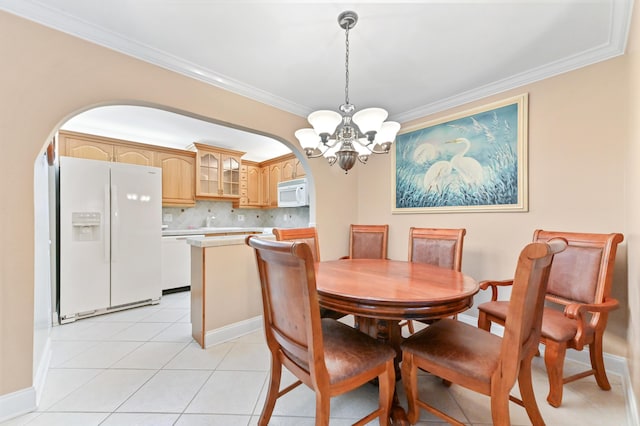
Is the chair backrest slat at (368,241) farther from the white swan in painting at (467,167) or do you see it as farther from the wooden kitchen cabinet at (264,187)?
the wooden kitchen cabinet at (264,187)

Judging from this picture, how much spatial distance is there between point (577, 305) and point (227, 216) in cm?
504

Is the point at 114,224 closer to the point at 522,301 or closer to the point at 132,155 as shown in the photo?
the point at 132,155

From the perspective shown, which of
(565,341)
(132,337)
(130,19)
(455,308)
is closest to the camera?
(455,308)

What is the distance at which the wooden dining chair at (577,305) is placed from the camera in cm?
147

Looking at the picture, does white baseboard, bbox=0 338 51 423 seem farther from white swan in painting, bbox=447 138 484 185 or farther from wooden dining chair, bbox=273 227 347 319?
white swan in painting, bbox=447 138 484 185

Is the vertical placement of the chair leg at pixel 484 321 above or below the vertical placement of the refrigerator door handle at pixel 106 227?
below

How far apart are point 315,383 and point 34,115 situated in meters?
2.10

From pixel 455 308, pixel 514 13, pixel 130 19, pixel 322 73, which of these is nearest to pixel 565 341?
pixel 455 308

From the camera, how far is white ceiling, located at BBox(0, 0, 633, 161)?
1.49 metres

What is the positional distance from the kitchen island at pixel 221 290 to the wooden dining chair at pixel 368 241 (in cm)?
121

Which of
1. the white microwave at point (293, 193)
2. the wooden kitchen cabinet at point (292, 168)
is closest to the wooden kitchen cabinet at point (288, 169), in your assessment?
the wooden kitchen cabinet at point (292, 168)

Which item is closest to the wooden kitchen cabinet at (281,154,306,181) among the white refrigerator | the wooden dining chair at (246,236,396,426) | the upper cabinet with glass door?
the upper cabinet with glass door

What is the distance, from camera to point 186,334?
8.07ft

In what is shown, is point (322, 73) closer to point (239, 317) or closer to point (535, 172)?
point (535, 172)
